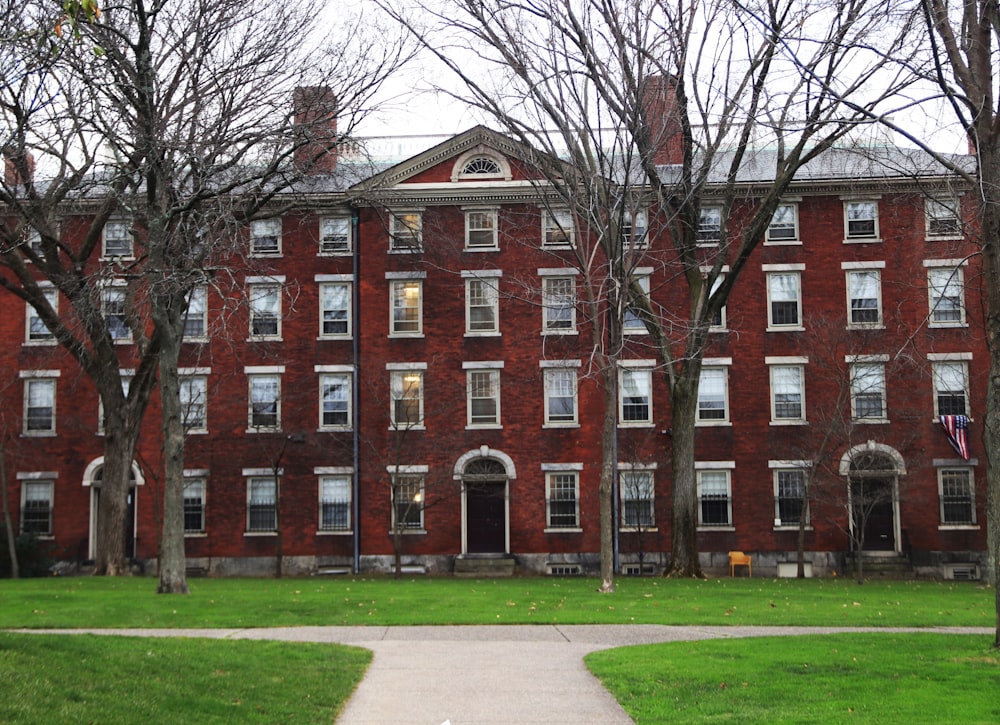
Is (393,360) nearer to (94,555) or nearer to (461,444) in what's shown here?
(461,444)

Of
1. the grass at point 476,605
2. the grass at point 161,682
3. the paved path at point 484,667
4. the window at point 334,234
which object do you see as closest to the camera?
the grass at point 161,682

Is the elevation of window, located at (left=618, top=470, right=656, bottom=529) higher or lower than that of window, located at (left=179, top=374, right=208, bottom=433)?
lower

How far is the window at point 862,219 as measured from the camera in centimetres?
3603

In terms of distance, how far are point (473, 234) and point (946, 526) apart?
57.1 feet

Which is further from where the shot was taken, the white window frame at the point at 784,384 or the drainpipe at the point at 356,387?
the white window frame at the point at 784,384

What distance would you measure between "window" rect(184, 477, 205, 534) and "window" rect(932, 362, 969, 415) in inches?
920

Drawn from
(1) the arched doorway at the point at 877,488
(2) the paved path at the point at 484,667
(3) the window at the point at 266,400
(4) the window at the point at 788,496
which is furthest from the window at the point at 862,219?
(2) the paved path at the point at 484,667

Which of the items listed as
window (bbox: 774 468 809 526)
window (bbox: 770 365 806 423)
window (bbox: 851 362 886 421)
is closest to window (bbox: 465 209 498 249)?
window (bbox: 770 365 806 423)

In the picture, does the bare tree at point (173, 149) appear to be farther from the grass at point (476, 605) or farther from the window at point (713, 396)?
the window at point (713, 396)

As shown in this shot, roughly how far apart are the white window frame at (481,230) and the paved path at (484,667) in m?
20.3

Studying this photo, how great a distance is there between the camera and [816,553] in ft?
115

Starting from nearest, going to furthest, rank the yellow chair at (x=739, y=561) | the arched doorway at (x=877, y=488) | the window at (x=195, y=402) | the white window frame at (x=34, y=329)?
the arched doorway at (x=877, y=488)
the yellow chair at (x=739, y=561)
the window at (x=195, y=402)
the white window frame at (x=34, y=329)

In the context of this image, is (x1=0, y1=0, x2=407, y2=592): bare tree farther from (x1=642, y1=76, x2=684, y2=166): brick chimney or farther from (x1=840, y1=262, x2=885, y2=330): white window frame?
(x1=840, y1=262, x2=885, y2=330): white window frame

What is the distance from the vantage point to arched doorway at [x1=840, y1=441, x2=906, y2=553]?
34094mm
